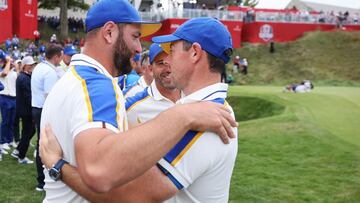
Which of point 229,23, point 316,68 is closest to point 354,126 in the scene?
point 316,68

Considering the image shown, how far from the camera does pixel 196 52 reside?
214 cm

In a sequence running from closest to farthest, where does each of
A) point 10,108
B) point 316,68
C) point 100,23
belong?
point 100,23 < point 10,108 < point 316,68

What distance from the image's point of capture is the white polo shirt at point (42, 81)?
23.8ft

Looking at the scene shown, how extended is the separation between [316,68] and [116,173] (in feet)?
115

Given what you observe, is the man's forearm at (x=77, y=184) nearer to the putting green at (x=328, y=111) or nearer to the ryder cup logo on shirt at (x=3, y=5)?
the putting green at (x=328, y=111)

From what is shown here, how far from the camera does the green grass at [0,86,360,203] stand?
691 cm

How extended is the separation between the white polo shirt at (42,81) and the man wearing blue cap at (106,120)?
16.9 ft

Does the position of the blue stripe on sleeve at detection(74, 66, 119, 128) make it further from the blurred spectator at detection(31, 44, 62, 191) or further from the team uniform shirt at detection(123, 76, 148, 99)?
the blurred spectator at detection(31, 44, 62, 191)

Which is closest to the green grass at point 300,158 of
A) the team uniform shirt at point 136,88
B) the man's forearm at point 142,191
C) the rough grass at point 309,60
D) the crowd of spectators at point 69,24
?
the team uniform shirt at point 136,88

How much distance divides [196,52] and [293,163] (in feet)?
23.1

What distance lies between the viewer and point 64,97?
206 cm

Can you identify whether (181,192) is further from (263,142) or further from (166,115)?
(263,142)

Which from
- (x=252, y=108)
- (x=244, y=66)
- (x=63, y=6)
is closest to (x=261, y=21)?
(x=244, y=66)

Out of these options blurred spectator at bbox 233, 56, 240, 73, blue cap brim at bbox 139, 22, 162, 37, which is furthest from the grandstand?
blue cap brim at bbox 139, 22, 162, 37
